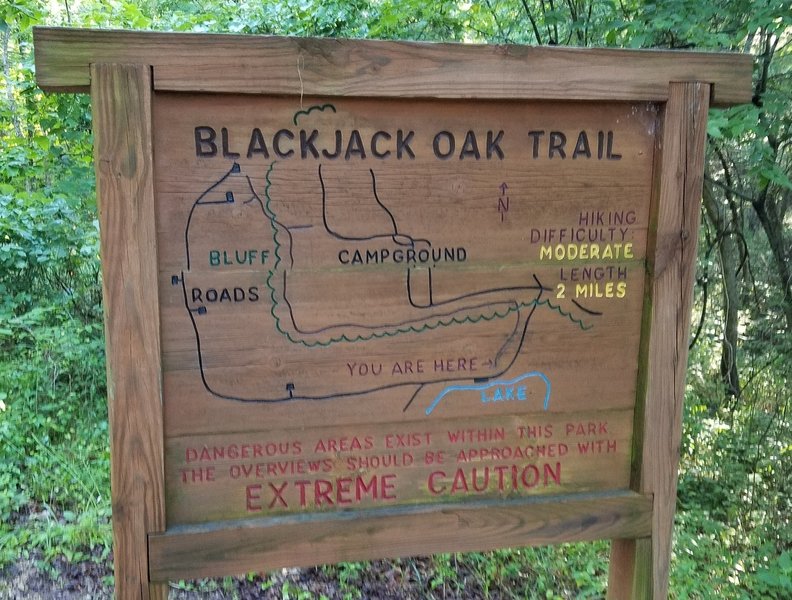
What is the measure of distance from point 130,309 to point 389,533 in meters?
0.90

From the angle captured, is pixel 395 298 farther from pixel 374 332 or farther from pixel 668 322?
pixel 668 322

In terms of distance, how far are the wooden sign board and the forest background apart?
140 cm

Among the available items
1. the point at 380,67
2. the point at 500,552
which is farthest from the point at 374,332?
the point at 500,552

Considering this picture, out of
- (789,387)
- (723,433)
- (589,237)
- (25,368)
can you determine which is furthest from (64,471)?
(789,387)

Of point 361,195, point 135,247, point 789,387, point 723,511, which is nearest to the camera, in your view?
point 135,247

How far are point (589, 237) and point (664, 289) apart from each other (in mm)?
271

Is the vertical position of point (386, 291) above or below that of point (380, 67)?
Result: below

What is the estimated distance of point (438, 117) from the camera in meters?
1.66

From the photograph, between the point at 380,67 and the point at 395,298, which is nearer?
the point at 380,67

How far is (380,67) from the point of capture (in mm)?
1579

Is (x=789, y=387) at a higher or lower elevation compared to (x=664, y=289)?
lower

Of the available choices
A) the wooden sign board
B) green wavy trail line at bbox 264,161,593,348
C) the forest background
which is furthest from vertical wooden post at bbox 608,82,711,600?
the forest background

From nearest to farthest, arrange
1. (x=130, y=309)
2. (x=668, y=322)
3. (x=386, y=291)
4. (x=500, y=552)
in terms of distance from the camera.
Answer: (x=130, y=309), (x=386, y=291), (x=668, y=322), (x=500, y=552)

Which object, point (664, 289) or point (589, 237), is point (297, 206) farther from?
point (664, 289)
